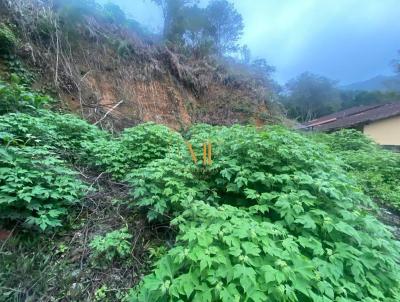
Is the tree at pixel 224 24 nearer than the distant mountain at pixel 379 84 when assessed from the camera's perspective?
Yes

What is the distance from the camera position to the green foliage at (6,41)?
Result: 221 inches

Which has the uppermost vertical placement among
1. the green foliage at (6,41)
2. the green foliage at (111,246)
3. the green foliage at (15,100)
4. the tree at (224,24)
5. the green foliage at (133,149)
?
the tree at (224,24)

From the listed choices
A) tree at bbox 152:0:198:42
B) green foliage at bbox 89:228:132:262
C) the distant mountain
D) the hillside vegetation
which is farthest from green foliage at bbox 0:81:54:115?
the distant mountain

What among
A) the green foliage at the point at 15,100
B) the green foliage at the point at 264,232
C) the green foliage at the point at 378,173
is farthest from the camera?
the green foliage at the point at 378,173

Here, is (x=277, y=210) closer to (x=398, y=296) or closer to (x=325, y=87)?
(x=398, y=296)

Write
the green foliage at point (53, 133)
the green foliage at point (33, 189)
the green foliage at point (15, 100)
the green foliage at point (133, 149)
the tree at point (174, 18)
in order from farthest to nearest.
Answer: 1. the tree at point (174, 18)
2. the green foliage at point (15, 100)
3. the green foliage at point (133, 149)
4. the green foliage at point (53, 133)
5. the green foliage at point (33, 189)

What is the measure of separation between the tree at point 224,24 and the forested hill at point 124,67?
0.67 m

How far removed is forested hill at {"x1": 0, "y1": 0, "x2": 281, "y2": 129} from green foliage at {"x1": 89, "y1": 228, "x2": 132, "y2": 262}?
4137mm

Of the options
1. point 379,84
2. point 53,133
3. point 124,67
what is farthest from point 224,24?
point 379,84

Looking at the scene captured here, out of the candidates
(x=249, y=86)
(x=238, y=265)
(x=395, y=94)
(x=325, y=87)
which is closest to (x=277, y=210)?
(x=238, y=265)

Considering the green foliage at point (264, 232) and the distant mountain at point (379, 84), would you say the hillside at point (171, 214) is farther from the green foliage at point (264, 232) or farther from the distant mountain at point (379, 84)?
the distant mountain at point (379, 84)

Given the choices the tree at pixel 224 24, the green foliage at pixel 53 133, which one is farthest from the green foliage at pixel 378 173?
the tree at pixel 224 24

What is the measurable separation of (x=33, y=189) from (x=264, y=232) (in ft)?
7.64

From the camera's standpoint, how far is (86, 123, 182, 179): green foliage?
13.2ft
